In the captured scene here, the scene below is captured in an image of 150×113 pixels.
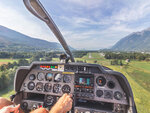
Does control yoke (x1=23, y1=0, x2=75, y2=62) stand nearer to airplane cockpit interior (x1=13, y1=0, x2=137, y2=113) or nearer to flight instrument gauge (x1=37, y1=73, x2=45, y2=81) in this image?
airplane cockpit interior (x1=13, y1=0, x2=137, y2=113)

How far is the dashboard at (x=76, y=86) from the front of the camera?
193 centimetres

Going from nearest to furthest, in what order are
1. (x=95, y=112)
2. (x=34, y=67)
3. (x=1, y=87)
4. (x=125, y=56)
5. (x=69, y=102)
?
(x=69, y=102)
(x=95, y=112)
(x=34, y=67)
(x=1, y=87)
(x=125, y=56)

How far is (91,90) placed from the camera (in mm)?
2064

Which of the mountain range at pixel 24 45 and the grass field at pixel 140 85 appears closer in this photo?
the grass field at pixel 140 85

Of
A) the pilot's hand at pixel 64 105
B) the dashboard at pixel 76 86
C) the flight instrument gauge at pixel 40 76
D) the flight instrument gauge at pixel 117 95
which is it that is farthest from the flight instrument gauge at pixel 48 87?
the flight instrument gauge at pixel 117 95

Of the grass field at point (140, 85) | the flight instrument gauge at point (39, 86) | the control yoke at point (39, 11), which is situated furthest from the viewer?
the grass field at point (140, 85)

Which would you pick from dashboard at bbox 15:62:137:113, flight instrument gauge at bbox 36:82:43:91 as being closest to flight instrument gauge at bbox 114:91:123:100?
dashboard at bbox 15:62:137:113

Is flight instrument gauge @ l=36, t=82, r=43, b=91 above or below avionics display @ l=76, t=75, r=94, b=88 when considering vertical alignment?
below

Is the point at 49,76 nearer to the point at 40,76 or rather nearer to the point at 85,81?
the point at 40,76

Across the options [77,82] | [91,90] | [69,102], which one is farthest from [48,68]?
[91,90]

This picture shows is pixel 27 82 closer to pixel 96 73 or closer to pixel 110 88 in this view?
pixel 96 73

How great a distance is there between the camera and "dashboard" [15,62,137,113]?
1.93m

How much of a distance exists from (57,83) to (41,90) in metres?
0.53

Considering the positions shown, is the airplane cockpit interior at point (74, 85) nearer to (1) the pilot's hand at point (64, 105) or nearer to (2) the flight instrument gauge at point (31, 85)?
(2) the flight instrument gauge at point (31, 85)
